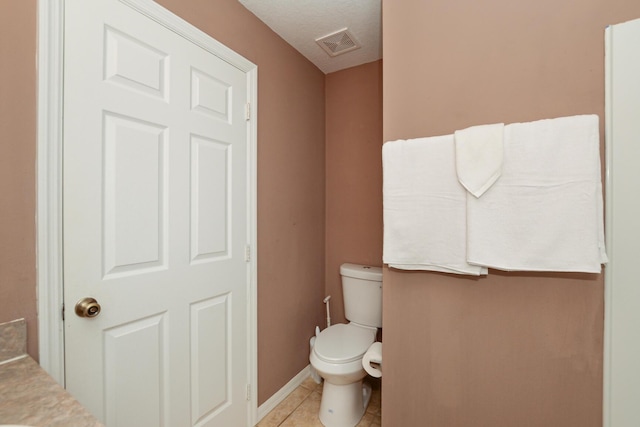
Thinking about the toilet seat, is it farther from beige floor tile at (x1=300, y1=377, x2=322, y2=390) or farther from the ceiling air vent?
the ceiling air vent

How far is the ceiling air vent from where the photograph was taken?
172 cm

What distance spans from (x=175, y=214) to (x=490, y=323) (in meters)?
1.32

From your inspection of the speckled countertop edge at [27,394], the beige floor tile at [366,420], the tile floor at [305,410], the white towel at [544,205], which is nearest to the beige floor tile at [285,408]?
the tile floor at [305,410]

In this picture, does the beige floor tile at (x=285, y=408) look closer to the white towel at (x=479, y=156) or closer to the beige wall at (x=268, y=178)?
the beige wall at (x=268, y=178)

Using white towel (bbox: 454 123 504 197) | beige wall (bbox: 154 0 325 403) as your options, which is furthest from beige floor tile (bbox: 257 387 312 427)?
white towel (bbox: 454 123 504 197)

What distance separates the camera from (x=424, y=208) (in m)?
1.03

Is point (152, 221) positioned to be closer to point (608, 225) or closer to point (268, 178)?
point (268, 178)

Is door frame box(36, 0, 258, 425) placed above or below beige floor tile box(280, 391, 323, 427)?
above

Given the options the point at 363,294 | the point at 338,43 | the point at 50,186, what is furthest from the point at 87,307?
the point at 338,43

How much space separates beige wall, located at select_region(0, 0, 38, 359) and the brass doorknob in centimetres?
10

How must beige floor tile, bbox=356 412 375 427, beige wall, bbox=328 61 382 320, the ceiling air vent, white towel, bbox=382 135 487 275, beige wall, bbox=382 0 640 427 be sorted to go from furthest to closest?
beige wall, bbox=328 61 382 320
the ceiling air vent
beige floor tile, bbox=356 412 375 427
white towel, bbox=382 135 487 275
beige wall, bbox=382 0 640 427

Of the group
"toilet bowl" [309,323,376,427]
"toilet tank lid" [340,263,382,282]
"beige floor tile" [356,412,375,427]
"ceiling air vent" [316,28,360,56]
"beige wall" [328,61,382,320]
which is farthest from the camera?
"beige wall" [328,61,382,320]

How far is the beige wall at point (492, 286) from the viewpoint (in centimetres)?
88

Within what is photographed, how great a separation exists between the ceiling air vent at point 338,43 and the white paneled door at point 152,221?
65cm
